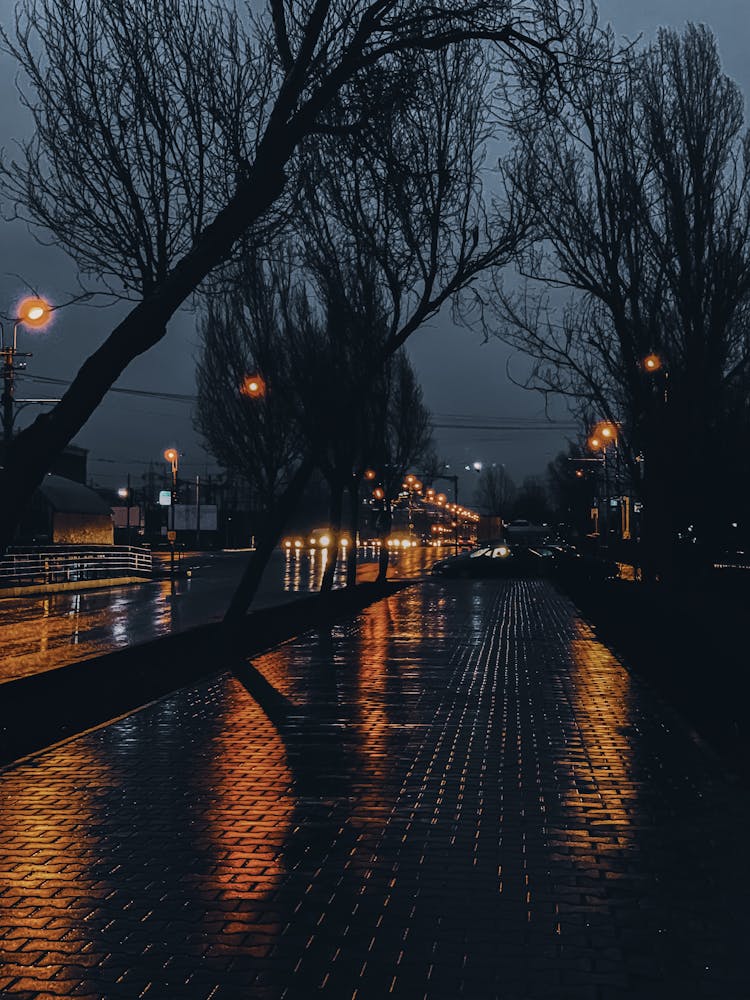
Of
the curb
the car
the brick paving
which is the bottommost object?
the brick paving

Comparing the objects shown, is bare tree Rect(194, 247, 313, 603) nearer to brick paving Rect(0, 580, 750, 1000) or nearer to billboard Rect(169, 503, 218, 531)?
brick paving Rect(0, 580, 750, 1000)

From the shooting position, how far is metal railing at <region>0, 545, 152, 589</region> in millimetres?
38625

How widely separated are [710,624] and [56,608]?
1850 centimetres

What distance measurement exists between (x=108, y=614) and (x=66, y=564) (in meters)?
13.9

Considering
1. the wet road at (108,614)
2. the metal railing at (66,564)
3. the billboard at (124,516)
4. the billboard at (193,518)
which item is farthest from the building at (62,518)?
the billboard at (124,516)

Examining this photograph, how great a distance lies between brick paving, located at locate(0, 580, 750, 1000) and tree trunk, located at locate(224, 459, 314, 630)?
6.50 m

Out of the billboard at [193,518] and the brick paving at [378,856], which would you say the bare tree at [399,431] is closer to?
the brick paving at [378,856]

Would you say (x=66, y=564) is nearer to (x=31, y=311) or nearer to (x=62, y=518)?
(x=62, y=518)

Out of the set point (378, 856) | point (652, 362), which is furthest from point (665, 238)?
point (378, 856)

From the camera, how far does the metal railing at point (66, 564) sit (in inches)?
1521

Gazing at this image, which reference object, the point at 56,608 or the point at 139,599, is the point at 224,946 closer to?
the point at 56,608

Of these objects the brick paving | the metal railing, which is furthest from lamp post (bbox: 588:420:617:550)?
the brick paving

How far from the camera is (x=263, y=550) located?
70.1 feet

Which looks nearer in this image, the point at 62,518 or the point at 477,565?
the point at 477,565
